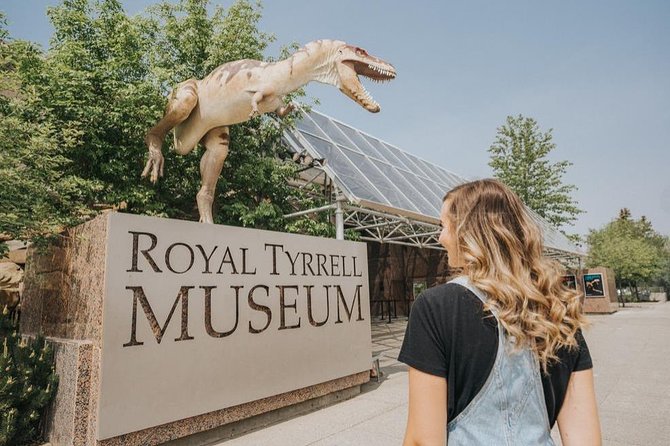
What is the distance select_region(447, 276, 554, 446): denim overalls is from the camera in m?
1.21

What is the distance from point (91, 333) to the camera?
3.63 metres

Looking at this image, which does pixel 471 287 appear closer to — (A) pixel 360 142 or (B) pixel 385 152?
(A) pixel 360 142

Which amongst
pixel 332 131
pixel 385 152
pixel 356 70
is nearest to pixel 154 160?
pixel 356 70

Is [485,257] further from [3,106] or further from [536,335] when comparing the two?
[3,106]

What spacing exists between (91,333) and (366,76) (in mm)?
3816

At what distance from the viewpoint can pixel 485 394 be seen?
48.1 inches

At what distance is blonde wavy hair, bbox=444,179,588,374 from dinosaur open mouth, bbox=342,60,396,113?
10.6ft

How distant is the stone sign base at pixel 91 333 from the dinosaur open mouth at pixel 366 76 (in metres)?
1.88

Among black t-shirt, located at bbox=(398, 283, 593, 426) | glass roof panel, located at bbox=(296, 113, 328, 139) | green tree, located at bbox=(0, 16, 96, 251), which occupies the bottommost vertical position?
black t-shirt, located at bbox=(398, 283, 593, 426)

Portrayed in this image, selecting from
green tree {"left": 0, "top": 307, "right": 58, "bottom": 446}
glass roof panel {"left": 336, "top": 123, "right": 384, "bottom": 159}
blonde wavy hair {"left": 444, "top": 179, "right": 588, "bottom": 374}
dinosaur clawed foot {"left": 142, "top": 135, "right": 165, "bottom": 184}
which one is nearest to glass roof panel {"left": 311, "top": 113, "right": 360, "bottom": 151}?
glass roof panel {"left": 336, "top": 123, "right": 384, "bottom": 159}

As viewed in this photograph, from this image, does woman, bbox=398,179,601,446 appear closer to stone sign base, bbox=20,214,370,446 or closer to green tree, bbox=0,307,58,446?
stone sign base, bbox=20,214,370,446

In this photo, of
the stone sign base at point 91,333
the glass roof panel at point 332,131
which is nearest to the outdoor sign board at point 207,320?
the stone sign base at point 91,333

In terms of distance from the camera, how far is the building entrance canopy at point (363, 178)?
808cm

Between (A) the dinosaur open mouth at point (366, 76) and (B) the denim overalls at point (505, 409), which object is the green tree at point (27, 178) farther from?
(B) the denim overalls at point (505, 409)
